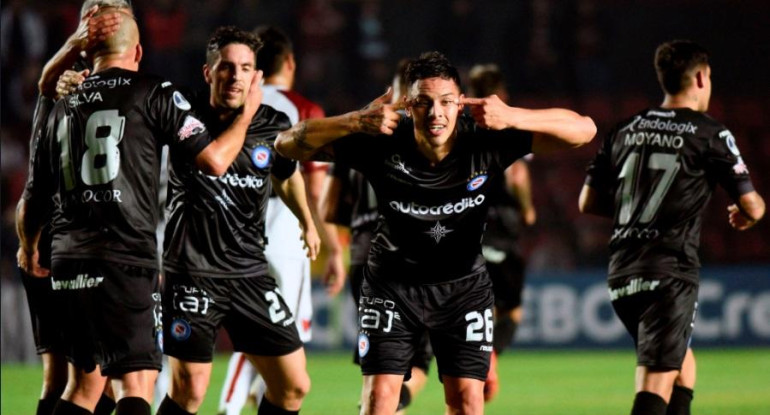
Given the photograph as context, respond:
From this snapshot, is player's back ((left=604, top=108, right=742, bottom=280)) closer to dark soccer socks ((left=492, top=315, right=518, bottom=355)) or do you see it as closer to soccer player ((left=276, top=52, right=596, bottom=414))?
soccer player ((left=276, top=52, right=596, bottom=414))

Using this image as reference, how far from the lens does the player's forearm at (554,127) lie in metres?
5.58

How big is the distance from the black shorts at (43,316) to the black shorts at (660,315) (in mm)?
3047

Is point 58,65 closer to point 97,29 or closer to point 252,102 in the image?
point 97,29

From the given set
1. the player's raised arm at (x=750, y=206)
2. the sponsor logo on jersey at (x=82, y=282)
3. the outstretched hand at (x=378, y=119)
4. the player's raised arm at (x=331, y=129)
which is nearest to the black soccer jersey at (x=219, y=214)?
the player's raised arm at (x=331, y=129)

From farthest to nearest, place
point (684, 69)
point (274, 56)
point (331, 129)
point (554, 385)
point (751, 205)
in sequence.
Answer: point (554, 385)
point (274, 56)
point (684, 69)
point (751, 205)
point (331, 129)

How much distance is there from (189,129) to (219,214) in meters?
0.78

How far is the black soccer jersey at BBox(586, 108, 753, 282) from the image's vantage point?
663cm

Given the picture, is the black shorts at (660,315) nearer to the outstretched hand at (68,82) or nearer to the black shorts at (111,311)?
the black shorts at (111,311)

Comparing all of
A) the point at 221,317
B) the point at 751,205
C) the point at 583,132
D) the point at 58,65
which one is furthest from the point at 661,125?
the point at 58,65

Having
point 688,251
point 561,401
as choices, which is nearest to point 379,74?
point 561,401

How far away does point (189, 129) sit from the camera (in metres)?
5.62

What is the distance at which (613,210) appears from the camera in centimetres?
712

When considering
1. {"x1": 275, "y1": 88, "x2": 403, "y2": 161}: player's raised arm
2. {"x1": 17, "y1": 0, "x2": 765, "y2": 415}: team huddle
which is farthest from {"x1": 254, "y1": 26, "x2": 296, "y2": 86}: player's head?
{"x1": 275, "y1": 88, "x2": 403, "y2": 161}: player's raised arm

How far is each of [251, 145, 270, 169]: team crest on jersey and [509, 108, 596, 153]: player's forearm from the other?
1.47 metres
